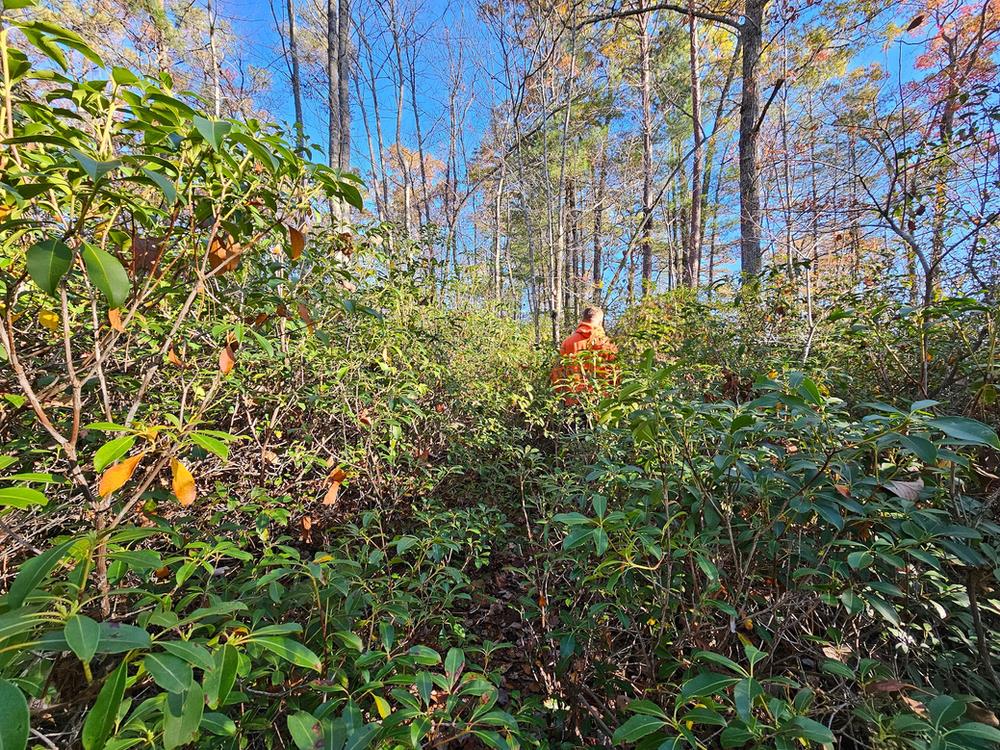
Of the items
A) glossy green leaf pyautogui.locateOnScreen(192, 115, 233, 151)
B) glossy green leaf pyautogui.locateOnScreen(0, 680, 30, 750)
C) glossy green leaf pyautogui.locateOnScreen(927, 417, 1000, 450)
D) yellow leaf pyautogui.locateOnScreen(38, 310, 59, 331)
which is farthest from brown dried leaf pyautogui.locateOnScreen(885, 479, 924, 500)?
yellow leaf pyautogui.locateOnScreen(38, 310, 59, 331)

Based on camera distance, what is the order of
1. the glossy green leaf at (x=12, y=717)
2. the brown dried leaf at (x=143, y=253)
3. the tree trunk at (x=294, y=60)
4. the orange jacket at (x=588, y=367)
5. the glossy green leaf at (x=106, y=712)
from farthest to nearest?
1. the tree trunk at (x=294, y=60)
2. the orange jacket at (x=588, y=367)
3. the brown dried leaf at (x=143, y=253)
4. the glossy green leaf at (x=106, y=712)
5. the glossy green leaf at (x=12, y=717)

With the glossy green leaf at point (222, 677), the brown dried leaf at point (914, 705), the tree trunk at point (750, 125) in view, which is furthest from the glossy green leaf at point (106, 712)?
the tree trunk at point (750, 125)

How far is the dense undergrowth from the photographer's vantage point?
71 cm

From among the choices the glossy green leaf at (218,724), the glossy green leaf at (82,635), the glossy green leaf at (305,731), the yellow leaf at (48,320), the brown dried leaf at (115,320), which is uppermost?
the yellow leaf at (48,320)

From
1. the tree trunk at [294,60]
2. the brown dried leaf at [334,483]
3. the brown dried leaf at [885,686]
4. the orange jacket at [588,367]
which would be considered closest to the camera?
the brown dried leaf at [885,686]

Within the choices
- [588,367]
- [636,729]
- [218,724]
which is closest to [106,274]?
[218,724]

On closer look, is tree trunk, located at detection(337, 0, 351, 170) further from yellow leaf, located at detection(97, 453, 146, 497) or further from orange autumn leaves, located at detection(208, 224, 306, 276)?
yellow leaf, located at detection(97, 453, 146, 497)

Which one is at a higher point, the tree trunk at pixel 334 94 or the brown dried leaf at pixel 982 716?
the tree trunk at pixel 334 94

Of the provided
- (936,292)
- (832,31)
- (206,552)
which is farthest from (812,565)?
(832,31)

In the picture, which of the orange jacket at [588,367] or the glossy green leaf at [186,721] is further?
the orange jacket at [588,367]

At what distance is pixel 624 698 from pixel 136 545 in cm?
181

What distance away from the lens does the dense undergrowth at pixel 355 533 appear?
0.71 metres

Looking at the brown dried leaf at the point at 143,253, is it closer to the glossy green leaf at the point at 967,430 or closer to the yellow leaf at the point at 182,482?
the yellow leaf at the point at 182,482

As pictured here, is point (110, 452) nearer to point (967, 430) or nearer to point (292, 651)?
point (292, 651)
